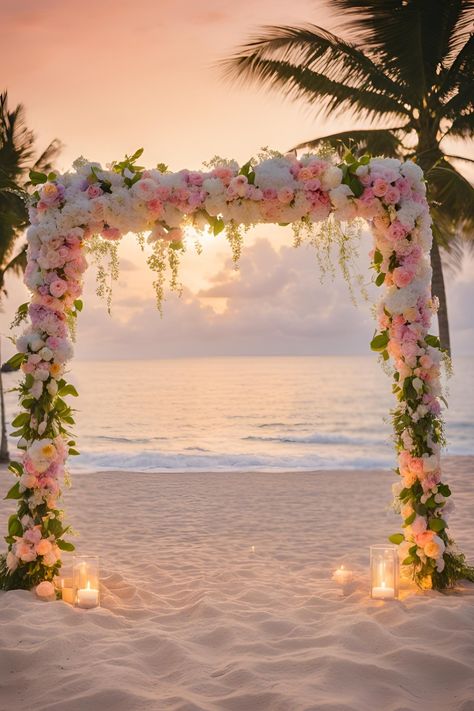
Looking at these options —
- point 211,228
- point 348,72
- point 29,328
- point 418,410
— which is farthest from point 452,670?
point 348,72

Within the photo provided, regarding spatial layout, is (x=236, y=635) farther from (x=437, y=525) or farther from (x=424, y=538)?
(x=437, y=525)

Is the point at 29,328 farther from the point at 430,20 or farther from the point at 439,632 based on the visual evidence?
the point at 430,20

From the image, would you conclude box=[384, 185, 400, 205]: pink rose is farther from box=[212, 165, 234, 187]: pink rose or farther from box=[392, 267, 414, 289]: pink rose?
box=[212, 165, 234, 187]: pink rose

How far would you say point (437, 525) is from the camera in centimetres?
536

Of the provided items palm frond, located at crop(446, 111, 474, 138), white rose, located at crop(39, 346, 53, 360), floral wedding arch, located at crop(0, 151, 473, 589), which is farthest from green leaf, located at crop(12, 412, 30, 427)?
palm frond, located at crop(446, 111, 474, 138)

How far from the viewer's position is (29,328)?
18.4 ft

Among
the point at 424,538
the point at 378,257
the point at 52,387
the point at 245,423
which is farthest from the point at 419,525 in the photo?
the point at 245,423

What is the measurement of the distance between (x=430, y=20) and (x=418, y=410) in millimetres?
8967

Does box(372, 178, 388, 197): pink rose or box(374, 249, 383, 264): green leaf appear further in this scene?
box(374, 249, 383, 264): green leaf

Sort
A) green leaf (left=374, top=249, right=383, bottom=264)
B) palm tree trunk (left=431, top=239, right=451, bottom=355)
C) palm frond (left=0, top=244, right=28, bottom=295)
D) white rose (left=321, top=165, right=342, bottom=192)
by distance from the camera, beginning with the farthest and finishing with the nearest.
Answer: palm frond (left=0, top=244, right=28, bottom=295), palm tree trunk (left=431, top=239, right=451, bottom=355), green leaf (left=374, top=249, right=383, bottom=264), white rose (left=321, top=165, right=342, bottom=192)

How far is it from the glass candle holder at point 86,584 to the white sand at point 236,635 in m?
0.15

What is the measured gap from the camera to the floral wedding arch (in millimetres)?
5398

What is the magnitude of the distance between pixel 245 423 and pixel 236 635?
31929 millimetres

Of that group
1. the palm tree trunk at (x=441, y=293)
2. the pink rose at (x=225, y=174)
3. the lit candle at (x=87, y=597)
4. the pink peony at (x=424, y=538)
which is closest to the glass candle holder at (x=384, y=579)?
the pink peony at (x=424, y=538)
